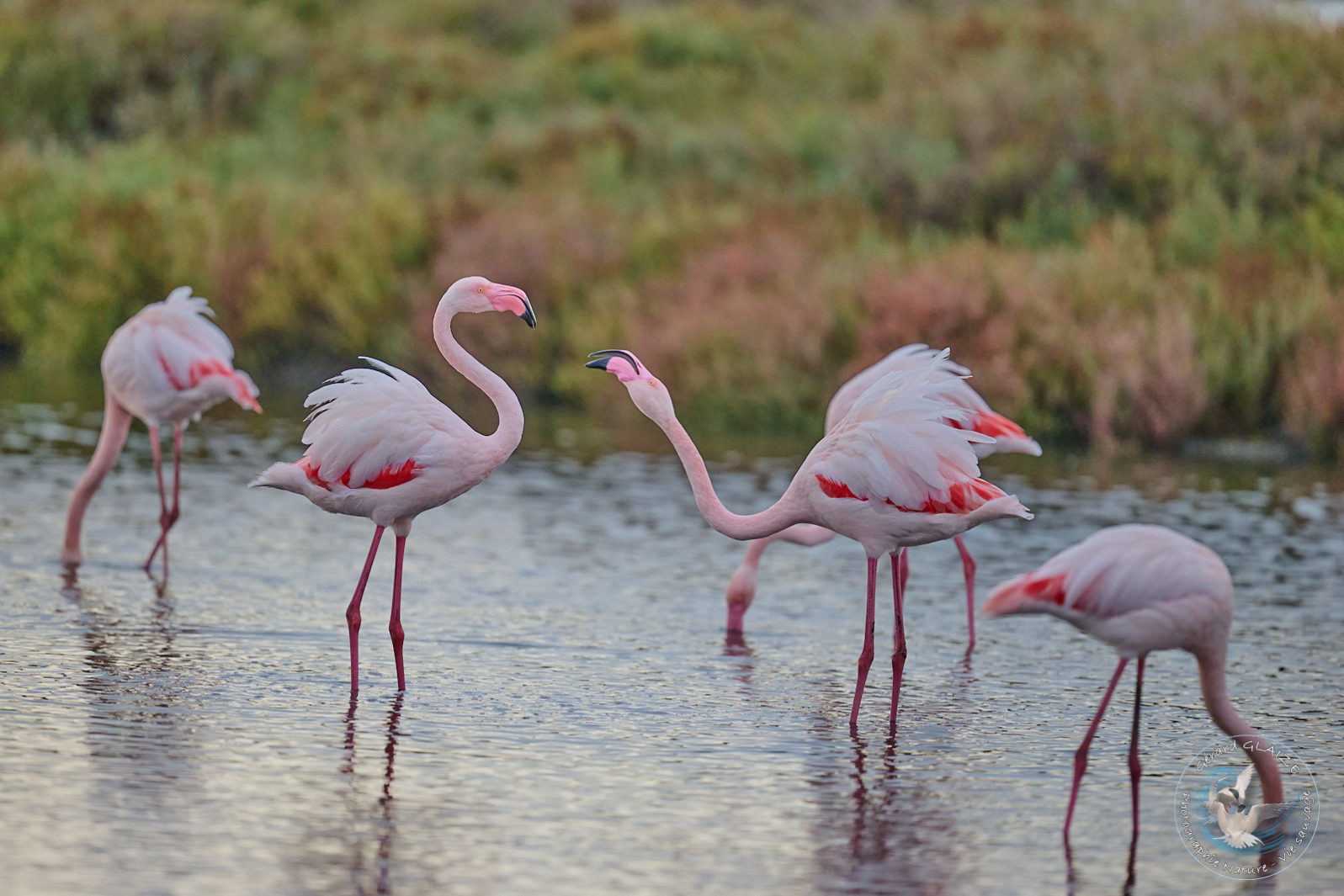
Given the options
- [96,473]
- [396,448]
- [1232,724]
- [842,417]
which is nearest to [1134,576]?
[1232,724]

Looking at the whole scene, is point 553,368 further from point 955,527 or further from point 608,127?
point 955,527

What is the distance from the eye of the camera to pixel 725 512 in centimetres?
737

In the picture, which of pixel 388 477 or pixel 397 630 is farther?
pixel 397 630

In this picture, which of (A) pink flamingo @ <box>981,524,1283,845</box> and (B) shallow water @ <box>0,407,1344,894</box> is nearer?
(B) shallow water @ <box>0,407,1344,894</box>

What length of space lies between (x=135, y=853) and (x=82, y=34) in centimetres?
2855

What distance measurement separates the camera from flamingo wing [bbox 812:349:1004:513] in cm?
708

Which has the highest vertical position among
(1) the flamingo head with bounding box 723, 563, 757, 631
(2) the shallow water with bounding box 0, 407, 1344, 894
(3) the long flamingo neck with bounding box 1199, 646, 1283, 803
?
(3) the long flamingo neck with bounding box 1199, 646, 1283, 803

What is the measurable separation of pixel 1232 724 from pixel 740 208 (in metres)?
17.2

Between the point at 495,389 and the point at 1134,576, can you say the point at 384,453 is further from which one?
the point at 1134,576

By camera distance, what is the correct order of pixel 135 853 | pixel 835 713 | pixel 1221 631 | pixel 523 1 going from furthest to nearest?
pixel 523 1, pixel 835 713, pixel 1221 631, pixel 135 853

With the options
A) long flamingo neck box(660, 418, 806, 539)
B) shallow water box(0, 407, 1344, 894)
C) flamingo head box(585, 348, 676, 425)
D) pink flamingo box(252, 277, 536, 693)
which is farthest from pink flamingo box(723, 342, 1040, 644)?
pink flamingo box(252, 277, 536, 693)

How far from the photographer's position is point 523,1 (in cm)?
3812

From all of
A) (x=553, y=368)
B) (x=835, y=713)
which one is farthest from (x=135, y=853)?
(x=553, y=368)

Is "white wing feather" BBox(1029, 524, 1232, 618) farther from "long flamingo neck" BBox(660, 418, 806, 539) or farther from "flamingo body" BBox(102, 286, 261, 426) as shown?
"flamingo body" BBox(102, 286, 261, 426)
